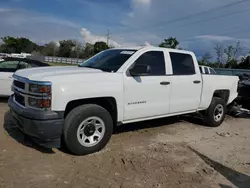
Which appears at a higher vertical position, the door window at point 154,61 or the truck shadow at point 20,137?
the door window at point 154,61

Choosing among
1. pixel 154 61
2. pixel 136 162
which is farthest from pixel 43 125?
pixel 154 61

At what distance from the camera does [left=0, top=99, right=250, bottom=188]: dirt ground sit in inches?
151

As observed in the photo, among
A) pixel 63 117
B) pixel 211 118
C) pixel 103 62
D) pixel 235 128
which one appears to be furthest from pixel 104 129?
pixel 235 128

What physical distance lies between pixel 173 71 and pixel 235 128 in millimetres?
Result: 2843

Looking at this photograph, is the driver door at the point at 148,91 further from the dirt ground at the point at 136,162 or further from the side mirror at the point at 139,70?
the dirt ground at the point at 136,162

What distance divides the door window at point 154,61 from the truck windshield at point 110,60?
0.82 ft

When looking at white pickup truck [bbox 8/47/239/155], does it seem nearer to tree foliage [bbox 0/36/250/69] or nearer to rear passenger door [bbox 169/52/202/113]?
rear passenger door [bbox 169/52/202/113]

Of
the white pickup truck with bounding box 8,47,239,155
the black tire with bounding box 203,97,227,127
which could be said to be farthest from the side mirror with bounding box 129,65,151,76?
the black tire with bounding box 203,97,227,127

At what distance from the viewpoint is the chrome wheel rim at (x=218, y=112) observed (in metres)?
7.31

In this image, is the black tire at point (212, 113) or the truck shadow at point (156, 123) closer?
the truck shadow at point (156, 123)

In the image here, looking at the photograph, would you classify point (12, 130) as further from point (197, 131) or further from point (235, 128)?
point (235, 128)

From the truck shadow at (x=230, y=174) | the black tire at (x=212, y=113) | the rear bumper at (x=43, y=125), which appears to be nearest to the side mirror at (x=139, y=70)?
the rear bumper at (x=43, y=125)

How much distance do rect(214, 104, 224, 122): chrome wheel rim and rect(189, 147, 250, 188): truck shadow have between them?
267cm

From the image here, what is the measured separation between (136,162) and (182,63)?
282 cm
